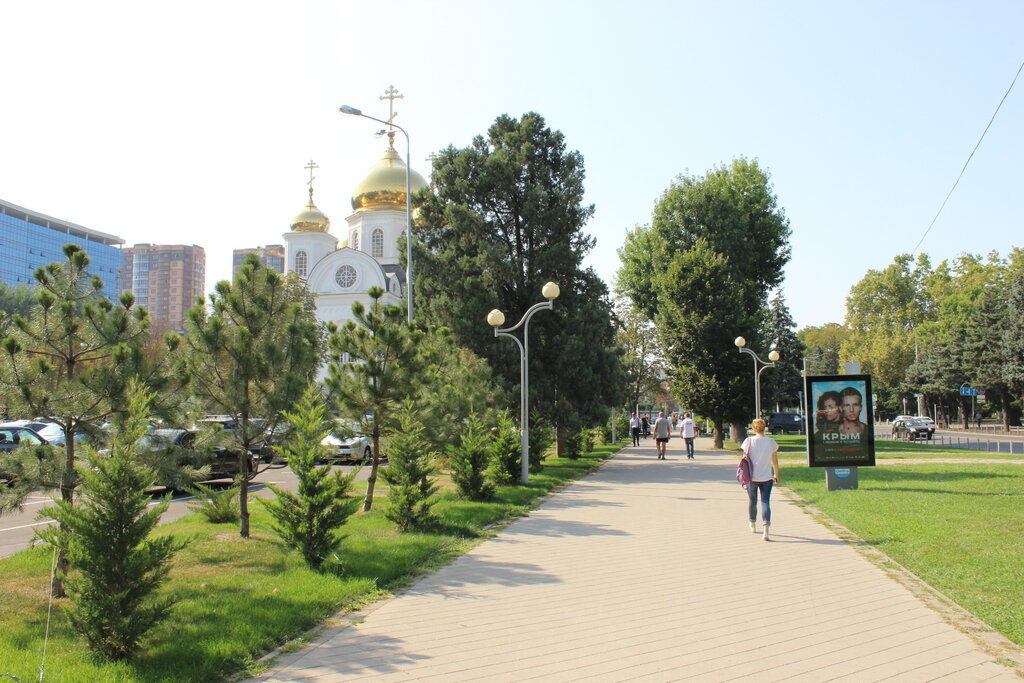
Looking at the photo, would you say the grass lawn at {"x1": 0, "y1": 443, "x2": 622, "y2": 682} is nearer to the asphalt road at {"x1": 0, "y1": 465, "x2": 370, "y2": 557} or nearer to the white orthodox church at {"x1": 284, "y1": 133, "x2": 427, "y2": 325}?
the asphalt road at {"x1": 0, "y1": 465, "x2": 370, "y2": 557}

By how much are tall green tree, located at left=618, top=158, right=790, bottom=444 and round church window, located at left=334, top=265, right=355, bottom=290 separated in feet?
72.1

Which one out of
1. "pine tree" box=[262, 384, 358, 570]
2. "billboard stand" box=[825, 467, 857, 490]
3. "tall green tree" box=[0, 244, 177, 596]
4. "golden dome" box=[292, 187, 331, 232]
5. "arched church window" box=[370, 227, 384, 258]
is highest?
"golden dome" box=[292, 187, 331, 232]

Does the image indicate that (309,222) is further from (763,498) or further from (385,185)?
(763,498)

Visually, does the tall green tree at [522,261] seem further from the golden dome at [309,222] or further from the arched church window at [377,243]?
the golden dome at [309,222]

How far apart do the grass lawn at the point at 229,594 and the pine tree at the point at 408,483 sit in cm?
24

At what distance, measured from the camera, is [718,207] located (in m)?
37.2

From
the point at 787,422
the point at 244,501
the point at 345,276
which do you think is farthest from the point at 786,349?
the point at 244,501

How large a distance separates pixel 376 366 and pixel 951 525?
28.3ft

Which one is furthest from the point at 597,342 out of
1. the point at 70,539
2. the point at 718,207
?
the point at 70,539

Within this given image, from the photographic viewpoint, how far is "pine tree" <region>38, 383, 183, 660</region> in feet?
15.7

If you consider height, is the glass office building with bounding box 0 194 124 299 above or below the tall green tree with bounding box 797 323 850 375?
above

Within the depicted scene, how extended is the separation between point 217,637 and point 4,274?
9343cm

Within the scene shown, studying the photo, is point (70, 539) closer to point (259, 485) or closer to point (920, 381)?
point (259, 485)

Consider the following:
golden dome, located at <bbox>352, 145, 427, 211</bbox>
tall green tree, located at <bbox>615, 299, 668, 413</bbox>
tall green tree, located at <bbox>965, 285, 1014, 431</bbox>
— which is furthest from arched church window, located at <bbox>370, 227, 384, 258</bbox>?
tall green tree, located at <bbox>965, 285, 1014, 431</bbox>
